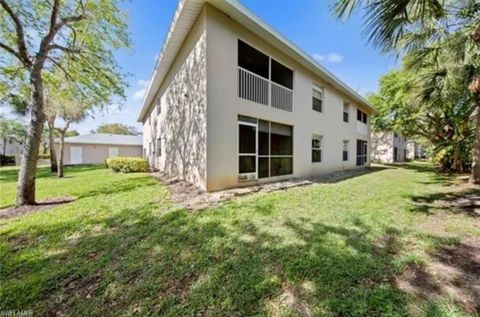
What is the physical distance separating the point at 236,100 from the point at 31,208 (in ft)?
21.7

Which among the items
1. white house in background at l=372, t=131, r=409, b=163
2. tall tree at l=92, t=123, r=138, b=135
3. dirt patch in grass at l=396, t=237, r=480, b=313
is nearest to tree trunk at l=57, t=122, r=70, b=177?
dirt patch in grass at l=396, t=237, r=480, b=313

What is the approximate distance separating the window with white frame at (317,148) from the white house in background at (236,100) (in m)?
A: 0.05

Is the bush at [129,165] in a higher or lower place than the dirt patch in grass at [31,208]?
higher

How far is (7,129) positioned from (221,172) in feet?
120

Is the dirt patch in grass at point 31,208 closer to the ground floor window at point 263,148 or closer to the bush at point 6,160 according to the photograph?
the ground floor window at point 263,148

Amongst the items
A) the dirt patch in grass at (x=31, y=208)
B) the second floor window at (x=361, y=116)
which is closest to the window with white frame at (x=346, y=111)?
the second floor window at (x=361, y=116)

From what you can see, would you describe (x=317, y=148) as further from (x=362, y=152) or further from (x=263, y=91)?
(x=362, y=152)

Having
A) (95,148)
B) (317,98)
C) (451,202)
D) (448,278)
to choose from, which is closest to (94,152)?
(95,148)

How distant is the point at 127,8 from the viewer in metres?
9.70

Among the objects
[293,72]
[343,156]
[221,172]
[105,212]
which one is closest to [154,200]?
[105,212]

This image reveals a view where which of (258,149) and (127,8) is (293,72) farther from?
(127,8)

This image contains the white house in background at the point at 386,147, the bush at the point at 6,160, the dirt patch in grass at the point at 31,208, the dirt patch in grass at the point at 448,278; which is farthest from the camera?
the white house in background at the point at 386,147

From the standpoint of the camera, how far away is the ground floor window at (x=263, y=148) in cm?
841

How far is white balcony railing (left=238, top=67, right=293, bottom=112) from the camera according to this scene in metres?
8.37
